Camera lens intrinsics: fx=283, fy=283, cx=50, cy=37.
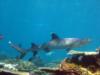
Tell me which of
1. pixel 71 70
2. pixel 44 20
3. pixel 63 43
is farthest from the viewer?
pixel 44 20

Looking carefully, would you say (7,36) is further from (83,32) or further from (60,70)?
(60,70)

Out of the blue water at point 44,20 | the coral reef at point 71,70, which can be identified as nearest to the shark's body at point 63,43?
the coral reef at point 71,70

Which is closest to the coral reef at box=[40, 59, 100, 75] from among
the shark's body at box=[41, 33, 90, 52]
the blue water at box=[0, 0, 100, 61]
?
the shark's body at box=[41, 33, 90, 52]

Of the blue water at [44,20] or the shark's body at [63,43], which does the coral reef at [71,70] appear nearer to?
the shark's body at [63,43]

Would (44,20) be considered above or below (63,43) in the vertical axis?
above

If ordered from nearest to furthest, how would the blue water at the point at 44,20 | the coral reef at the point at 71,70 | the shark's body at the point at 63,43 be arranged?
the coral reef at the point at 71,70
the shark's body at the point at 63,43
the blue water at the point at 44,20

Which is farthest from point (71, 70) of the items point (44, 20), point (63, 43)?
point (44, 20)

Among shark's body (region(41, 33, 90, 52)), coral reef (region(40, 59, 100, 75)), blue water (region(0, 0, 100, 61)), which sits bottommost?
Answer: coral reef (region(40, 59, 100, 75))

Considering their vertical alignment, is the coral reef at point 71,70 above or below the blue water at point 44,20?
below

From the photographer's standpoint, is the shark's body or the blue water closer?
the shark's body

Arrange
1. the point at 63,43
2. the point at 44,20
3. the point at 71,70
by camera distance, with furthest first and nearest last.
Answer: the point at 44,20, the point at 63,43, the point at 71,70

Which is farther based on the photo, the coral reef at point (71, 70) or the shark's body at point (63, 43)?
the shark's body at point (63, 43)

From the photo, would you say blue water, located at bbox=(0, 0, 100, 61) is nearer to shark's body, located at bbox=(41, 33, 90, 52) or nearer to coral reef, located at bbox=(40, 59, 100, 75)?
shark's body, located at bbox=(41, 33, 90, 52)

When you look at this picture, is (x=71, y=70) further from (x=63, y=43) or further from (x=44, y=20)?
(x=44, y=20)
